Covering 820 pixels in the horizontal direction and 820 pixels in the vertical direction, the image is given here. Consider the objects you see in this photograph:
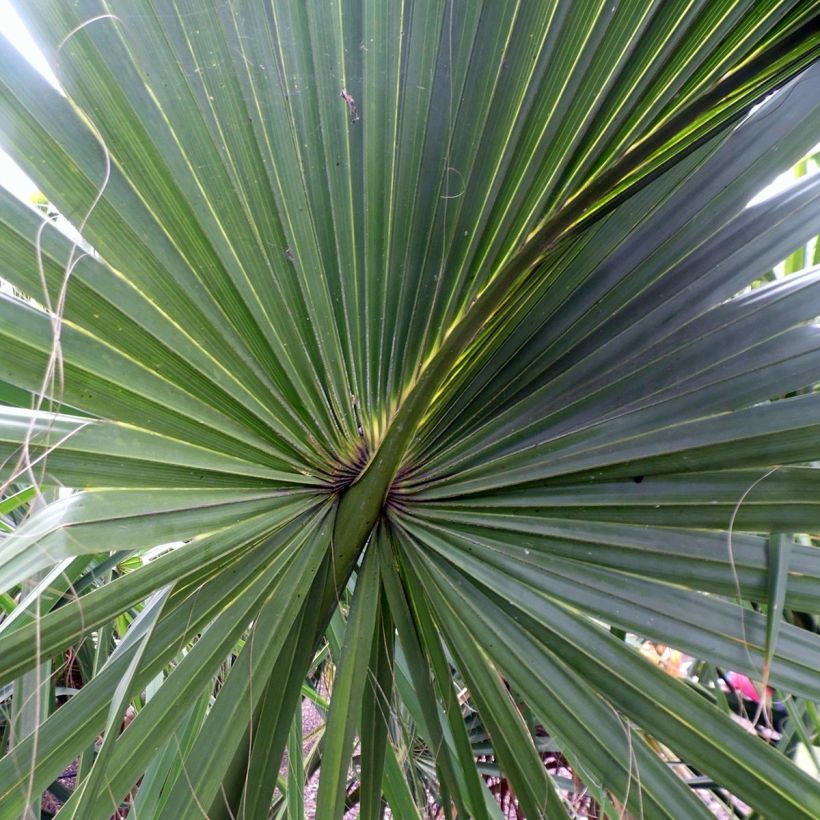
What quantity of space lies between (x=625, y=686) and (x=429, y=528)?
9.8 inches

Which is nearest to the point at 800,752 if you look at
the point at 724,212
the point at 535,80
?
the point at 724,212

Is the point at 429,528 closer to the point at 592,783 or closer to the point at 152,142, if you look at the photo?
the point at 592,783

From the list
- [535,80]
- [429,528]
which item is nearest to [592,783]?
[429,528]

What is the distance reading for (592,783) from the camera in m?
0.66

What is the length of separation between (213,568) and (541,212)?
0.47 metres

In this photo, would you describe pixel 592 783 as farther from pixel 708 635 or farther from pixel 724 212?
pixel 724 212

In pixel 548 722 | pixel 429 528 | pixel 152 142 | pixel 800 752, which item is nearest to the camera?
pixel 152 142

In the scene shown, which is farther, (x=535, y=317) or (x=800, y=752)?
(x=800, y=752)

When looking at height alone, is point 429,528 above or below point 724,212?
below

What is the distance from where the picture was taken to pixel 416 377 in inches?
27.7

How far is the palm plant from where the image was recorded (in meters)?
0.47

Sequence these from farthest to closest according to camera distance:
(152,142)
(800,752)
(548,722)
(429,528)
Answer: (800,752) < (429,528) < (548,722) < (152,142)

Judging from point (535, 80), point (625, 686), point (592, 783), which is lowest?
point (592, 783)

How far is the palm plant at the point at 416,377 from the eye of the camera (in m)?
0.47
